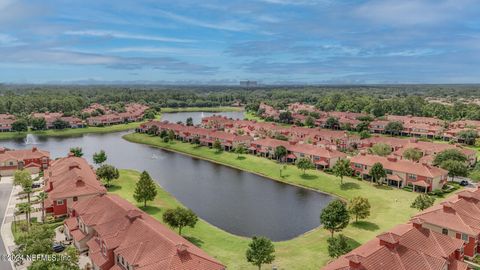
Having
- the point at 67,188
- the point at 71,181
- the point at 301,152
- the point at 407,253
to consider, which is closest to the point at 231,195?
the point at 71,181

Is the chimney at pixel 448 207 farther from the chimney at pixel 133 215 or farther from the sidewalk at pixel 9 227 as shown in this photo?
the sidewalk at pixel 9 227

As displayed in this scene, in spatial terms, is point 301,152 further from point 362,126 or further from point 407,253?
point 362,126

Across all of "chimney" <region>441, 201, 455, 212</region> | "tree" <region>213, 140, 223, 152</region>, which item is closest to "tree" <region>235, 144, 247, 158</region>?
"tree" <region>213, 140, 223, 152</region>

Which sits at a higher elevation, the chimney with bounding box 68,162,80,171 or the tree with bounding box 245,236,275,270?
the chimney with bounding box 68,162,80,171

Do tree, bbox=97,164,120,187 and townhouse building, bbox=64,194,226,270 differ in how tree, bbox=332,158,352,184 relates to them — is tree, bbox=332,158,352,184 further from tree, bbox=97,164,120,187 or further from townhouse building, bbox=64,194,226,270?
tree, bbox=97,164,120,187

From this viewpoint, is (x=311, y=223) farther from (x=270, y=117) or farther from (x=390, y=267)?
(x=270, y=117)
